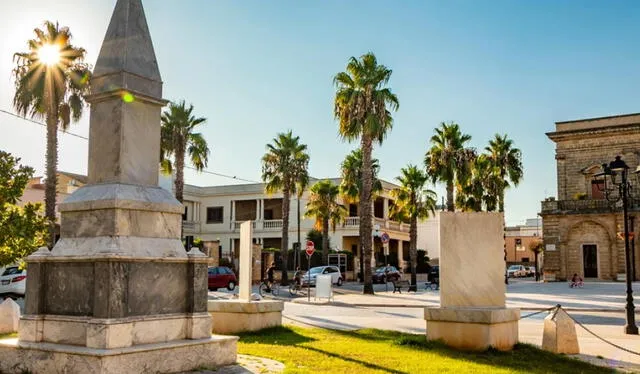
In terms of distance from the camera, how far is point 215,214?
213ft

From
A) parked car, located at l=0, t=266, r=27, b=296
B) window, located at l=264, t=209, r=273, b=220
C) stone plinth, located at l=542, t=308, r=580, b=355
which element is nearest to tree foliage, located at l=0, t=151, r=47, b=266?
stone plinth, located at l=542, t=308, r=580, b=355

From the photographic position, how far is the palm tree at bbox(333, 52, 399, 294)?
111 ft

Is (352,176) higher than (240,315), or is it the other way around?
(352,176)

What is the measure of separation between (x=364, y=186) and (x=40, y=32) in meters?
17.0

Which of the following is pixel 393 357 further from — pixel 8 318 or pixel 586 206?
pixel 586 206

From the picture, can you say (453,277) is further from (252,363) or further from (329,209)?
(329,209)

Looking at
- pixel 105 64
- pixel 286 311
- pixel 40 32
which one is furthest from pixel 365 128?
pixel 105 64

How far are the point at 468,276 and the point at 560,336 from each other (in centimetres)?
175

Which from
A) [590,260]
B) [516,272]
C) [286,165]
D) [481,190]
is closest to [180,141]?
[286,165]

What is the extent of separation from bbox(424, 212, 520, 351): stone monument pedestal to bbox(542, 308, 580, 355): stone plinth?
0.52 m

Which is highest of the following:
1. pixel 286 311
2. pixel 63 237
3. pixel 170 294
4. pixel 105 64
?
pixel 105 64

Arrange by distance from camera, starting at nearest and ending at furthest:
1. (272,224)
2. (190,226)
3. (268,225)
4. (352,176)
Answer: (352,176)
(272,224)
(268,225)
(190,226)

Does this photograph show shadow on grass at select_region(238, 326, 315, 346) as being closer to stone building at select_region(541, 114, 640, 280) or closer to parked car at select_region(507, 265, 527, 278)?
stone building at select_region(541, 114, 640, 280)

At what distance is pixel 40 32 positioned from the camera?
97.8 ft
